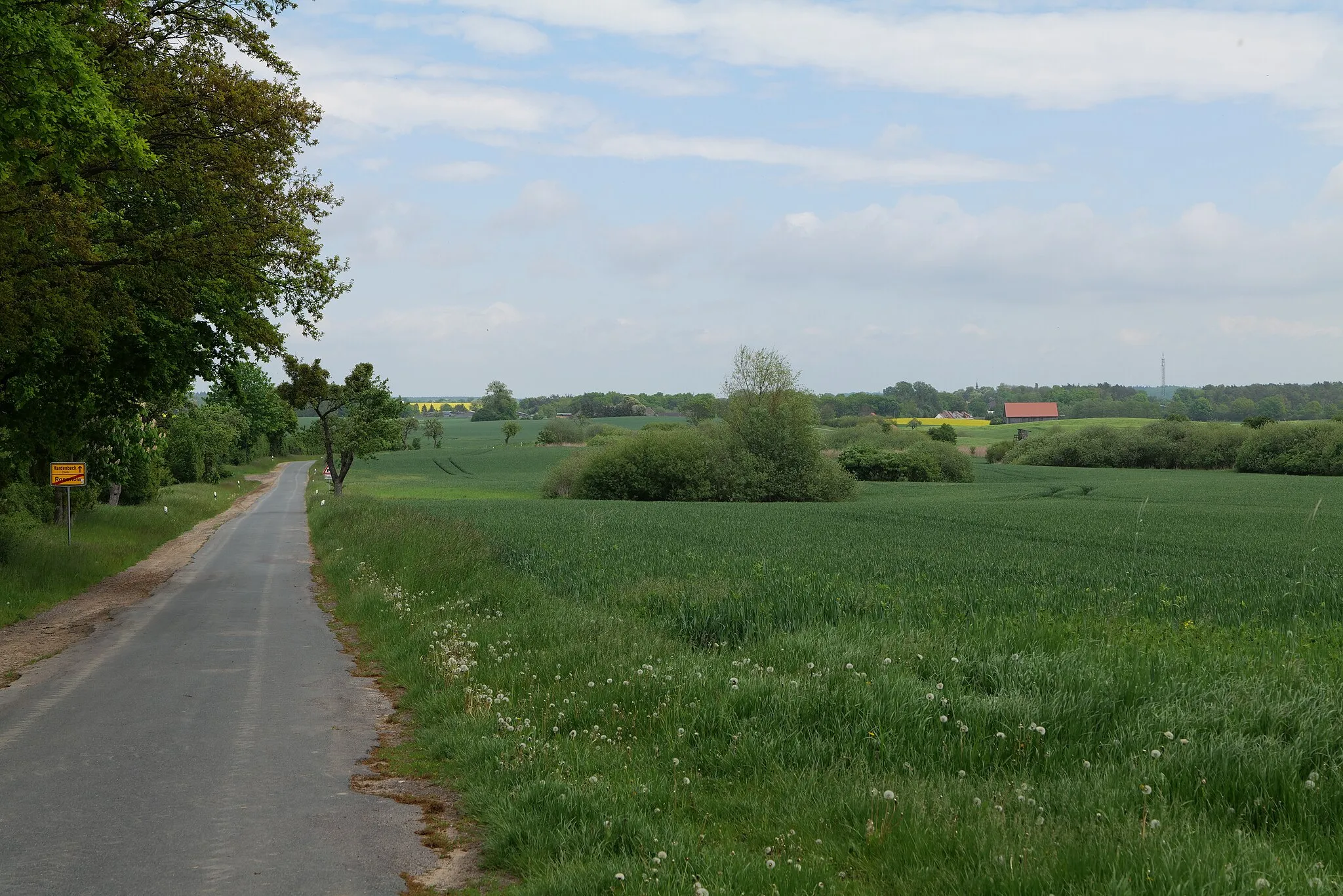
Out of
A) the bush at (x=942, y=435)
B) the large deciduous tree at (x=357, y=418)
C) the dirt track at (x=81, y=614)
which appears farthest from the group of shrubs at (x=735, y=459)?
the bush at (x=942, y=435)

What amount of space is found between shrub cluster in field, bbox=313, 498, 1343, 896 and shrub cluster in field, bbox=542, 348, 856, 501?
180 ft

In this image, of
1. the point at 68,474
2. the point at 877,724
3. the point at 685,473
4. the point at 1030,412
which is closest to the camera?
the point at 877,724

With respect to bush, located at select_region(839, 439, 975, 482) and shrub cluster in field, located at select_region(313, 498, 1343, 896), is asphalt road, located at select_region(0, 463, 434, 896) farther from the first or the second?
bush, located at select_region(839, 439, 975, 482)

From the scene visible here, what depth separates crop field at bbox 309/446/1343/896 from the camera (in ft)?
15.5

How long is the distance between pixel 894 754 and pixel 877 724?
0.37m

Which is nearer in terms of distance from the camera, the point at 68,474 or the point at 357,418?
the point at 68,474

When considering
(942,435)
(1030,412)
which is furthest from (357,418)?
(1030,412)

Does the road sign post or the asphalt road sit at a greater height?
the road sign post

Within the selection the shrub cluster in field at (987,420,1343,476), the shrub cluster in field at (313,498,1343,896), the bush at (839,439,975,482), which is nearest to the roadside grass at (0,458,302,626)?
the shrub cluster in field at (313,498,1343,896)

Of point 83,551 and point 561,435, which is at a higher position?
point 561,435

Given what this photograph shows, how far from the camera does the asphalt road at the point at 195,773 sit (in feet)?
17.5

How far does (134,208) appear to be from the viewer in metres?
17.2

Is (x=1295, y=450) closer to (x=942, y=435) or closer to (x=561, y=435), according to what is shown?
(x=942, y=435)

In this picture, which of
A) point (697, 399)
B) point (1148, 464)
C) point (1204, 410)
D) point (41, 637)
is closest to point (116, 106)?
point (41, 637)
